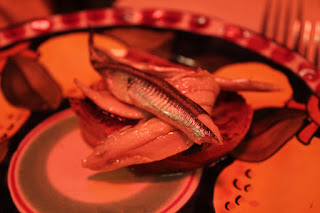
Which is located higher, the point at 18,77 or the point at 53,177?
the point at 18,77

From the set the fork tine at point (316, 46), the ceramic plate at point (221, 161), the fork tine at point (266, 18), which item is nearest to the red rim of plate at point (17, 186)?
the ceramic plate at point (221, 161)

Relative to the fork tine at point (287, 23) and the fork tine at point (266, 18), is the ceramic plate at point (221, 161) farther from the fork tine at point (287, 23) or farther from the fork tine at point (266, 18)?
the fork tine at point (266, 18)

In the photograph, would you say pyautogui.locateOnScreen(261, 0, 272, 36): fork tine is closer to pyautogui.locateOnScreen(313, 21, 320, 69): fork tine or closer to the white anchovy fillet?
pyautogui.locateOnScreen(313, 21, 320, 69): fork tine

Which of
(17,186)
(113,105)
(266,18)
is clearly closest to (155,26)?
(113,105)

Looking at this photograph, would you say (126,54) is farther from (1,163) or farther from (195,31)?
(1,163)

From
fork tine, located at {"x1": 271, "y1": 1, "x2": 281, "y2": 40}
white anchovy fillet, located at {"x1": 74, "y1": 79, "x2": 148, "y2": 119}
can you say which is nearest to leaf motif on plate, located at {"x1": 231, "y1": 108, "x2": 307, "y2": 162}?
white anchovy fillet, located at {"x1": 74, "y1": 79, "x2": 148, "y2": 119}

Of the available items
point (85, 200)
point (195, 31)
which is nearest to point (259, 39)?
point (195, 31)
